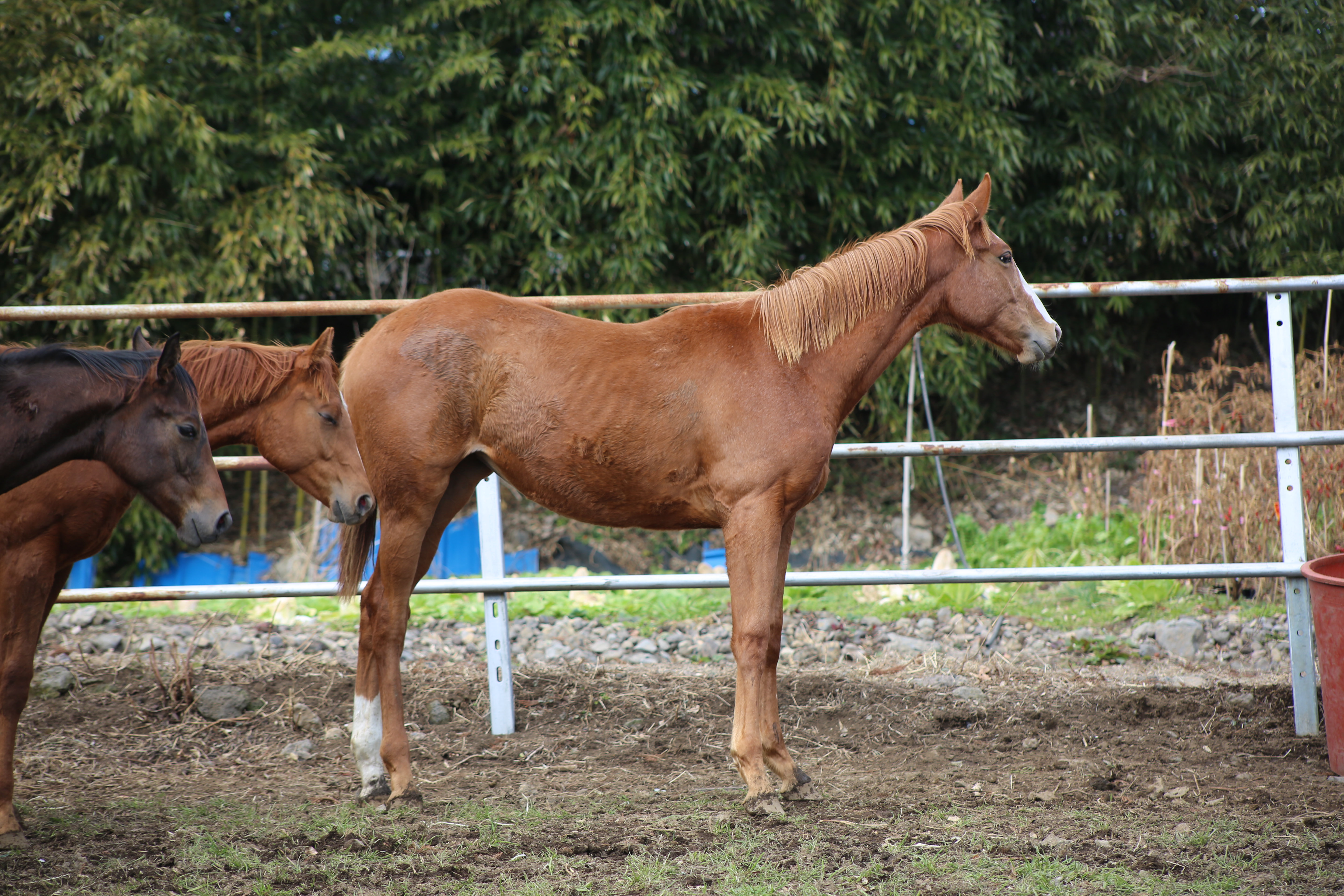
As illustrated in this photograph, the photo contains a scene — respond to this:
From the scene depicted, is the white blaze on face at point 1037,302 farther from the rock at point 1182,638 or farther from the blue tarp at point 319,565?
the blue tarp at point 319,565

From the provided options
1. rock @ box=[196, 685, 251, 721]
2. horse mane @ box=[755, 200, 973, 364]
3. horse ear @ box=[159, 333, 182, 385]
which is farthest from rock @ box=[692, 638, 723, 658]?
horse ear @ box=[159, 333, 182, 385]

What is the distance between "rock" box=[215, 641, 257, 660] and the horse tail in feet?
5.61

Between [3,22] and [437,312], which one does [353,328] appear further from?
[437,312]

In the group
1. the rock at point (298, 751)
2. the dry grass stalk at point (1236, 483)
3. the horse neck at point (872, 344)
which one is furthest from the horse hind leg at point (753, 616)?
the dry grass stalk at point (1236, 483)

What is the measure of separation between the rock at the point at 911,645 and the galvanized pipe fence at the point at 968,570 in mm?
1418

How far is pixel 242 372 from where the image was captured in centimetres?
309

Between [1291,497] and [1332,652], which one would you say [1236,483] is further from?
[1332,652]

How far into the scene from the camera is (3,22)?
279 inches

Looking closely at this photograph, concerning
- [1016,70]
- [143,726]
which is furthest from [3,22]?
[1016,70]

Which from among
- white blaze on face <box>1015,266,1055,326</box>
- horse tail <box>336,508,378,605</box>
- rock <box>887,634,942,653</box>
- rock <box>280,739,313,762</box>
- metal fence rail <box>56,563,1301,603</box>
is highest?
white blaze on face <box>1015,266,1055,326</box>

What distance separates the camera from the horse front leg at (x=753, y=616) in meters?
2.93

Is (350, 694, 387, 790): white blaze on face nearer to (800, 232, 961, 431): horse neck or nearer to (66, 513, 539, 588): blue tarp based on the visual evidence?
(800, 232, 961, 431): horse neck

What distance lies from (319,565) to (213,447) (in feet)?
16.2

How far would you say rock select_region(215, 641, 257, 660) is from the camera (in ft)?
15.8
